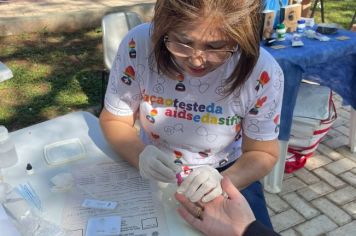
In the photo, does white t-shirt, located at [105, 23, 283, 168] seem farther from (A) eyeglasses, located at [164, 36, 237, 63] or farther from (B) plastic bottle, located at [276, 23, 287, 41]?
(B) plastic bottle, located at [276, 23, 287, 41]

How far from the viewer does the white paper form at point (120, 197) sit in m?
1.07

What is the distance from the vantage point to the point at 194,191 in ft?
3.58

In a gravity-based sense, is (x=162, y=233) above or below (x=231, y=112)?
below

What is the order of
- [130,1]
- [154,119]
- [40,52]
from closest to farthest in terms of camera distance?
1. [154,119]
2. [40,52]
3. [130,1]

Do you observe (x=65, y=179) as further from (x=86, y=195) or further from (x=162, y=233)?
(x=162, y=233)

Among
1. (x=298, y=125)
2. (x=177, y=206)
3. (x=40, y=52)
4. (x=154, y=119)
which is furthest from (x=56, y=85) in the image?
(x=177, y=206)

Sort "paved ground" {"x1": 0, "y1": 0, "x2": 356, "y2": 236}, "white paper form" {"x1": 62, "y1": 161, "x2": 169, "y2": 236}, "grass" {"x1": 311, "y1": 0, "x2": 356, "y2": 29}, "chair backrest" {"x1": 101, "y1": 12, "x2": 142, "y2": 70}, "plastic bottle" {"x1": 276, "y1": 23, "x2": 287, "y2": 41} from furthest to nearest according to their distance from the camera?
"grass" {"x1": 311, "y1": 0, "x2": 356, "y2": 29} → "chair backrest" {"x1": 101, "y1": 12, "x2": 142, "y2": 70} → "plastic bottle" {"x1": 276, "y1": 23, "x2": 287, "y2": 41} → "paved ground" {"x1": 0, "y1": 0, "x2": 356, "y2": 236} → "white paper form" {"x1": 62, "y1": 161, "x2": 169, "y2": 236}

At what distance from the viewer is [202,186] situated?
1.09 m

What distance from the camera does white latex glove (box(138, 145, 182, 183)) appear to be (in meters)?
1.19

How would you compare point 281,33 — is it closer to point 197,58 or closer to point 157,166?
point 197,58

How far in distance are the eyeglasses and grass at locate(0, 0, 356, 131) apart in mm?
2276

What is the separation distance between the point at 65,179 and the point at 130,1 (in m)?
4.86

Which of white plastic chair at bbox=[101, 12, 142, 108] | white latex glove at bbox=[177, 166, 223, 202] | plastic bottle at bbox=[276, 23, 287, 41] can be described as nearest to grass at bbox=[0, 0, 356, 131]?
white plastic chair at bbox=[101, 12, 142, 108]

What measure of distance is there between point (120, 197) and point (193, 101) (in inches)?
16.0
